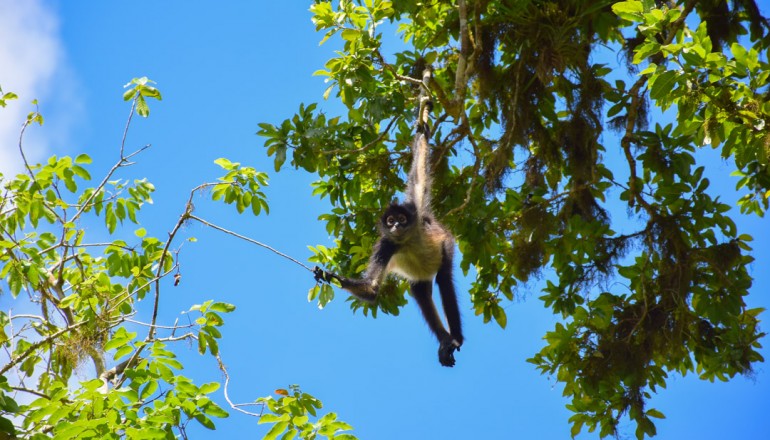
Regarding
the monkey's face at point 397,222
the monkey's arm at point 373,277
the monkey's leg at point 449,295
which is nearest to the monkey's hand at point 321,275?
the monkey's arm at point 373,277

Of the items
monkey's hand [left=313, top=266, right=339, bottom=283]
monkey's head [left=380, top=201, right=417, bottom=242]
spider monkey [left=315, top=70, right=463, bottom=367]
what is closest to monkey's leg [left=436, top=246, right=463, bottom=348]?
spider monkey [left=315, top=70, right=463, bottom=367]

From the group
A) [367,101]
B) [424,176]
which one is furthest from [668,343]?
[367,101]

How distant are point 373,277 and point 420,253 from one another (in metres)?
0.70

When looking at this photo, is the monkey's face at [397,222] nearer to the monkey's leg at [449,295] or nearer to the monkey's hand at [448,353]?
the monkey's leg at [449,295]

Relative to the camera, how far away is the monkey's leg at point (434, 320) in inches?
266

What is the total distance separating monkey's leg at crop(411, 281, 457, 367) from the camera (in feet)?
22.2

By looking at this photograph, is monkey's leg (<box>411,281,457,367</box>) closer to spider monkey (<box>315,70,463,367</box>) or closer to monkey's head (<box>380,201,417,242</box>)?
spider monkey (<box>315,70,463,367</box>)

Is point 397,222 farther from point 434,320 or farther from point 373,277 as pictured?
point 434,320

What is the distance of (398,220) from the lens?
6449 mm

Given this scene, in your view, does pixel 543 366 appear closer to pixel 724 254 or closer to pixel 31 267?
pixel 724 254

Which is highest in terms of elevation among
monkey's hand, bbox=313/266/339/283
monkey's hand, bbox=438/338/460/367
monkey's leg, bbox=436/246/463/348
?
monkey's leg, bbox=436/246/463/348

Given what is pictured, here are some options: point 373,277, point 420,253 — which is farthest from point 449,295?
point 373,277

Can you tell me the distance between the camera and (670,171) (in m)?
6.23

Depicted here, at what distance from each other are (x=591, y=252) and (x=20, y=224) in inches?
181
